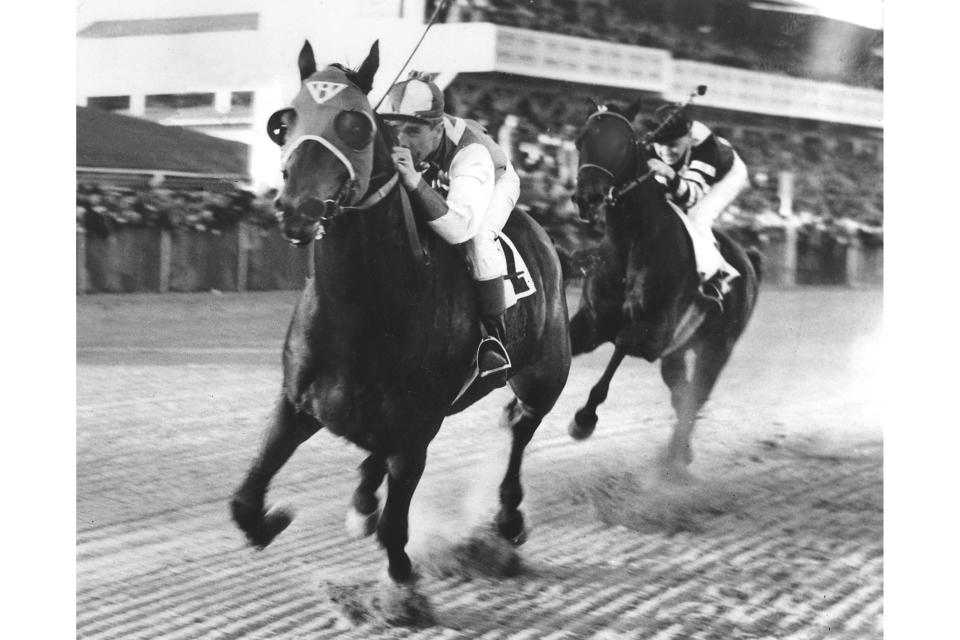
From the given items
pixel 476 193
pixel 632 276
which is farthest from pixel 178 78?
pixel 632 276

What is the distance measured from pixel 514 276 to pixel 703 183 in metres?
1.10

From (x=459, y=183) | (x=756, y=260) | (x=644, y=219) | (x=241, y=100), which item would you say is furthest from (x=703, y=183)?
(x=241, y=100)

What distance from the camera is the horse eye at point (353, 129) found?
11.1 feet

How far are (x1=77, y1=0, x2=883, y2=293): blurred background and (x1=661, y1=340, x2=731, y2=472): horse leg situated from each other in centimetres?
55

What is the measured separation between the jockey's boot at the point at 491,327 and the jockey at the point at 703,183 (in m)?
1.13

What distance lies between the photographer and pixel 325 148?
3.36 meters

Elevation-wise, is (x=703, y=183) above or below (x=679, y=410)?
above

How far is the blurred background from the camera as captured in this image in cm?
420

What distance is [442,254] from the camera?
383cm

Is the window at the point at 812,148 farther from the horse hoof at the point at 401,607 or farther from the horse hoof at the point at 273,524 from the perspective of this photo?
the horse hoof at the point at 273,524

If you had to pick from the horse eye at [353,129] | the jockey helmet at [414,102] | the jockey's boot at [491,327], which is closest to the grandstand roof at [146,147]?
the jockey helmet at [414,102]

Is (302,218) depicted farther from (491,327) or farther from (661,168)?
(661,168)

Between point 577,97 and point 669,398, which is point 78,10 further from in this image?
point 669,398

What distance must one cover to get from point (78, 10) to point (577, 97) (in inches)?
73.1
